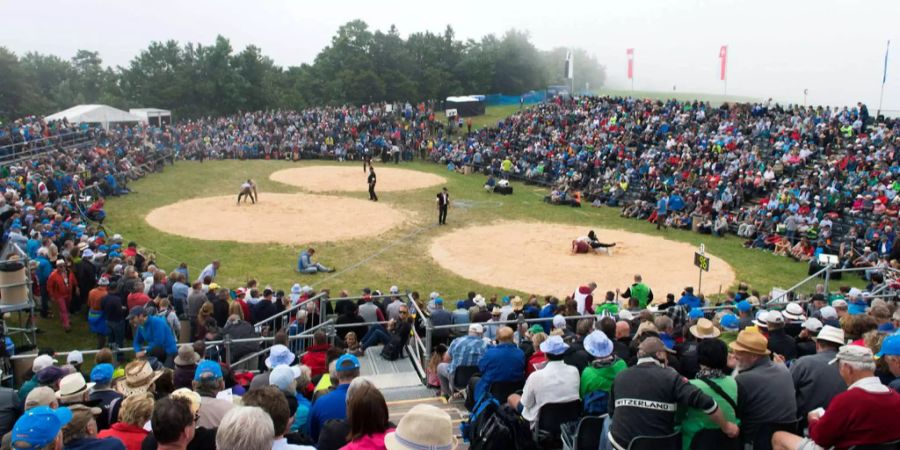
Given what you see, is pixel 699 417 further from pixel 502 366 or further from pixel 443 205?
pixel 443 205

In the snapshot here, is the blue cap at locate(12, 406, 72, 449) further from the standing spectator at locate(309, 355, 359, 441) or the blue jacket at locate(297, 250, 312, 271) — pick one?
the blue jacket at locate(297, 250, 312, 271)

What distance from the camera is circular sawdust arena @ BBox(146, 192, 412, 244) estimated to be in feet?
77.2

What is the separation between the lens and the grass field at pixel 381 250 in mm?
18656

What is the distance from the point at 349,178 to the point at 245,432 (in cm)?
3305

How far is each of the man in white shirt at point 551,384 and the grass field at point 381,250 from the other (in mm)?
10451

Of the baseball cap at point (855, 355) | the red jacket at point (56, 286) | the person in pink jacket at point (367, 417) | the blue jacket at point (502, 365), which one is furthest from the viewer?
the red jacket at point (56, 286)

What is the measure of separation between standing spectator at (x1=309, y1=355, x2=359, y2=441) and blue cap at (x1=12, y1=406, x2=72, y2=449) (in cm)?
204

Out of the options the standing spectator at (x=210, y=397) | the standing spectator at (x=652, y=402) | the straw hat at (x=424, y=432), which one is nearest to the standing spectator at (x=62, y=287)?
the standing spectator at (x=210, y=397)

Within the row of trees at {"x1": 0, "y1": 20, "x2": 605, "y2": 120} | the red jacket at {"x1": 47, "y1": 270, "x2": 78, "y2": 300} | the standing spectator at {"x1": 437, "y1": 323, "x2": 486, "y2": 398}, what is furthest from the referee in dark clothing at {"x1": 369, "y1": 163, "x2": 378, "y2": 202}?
the row of trees at {"x1": 0, "y1": 20, "x2": 605, "y2": 120}

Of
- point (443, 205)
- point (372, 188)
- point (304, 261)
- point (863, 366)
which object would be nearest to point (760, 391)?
point (863, 366)

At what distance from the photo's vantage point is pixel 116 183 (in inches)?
1195

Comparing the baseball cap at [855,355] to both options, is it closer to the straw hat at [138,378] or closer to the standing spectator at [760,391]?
the standing spectator at [760,391]

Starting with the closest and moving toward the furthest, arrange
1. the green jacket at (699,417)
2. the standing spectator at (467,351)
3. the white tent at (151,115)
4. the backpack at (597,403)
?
the green jacket at (699,417)
the backpack at (597,403)
the standing spectator at (467,351)
the white tent at (151,115)

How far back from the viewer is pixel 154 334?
10.6 metres
